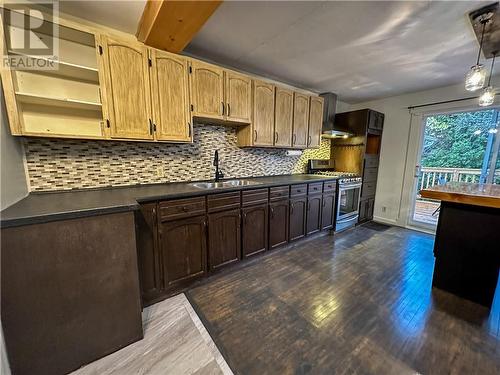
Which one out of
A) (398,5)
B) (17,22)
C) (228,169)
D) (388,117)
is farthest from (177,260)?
(388,117)

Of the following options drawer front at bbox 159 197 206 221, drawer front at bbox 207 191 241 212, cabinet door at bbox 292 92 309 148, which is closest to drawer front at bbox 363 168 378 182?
cabinet door at bbox 292 92 309 148

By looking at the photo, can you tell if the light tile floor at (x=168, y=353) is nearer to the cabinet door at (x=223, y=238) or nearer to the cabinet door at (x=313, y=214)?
the cabinet door at (x=223, y=238)

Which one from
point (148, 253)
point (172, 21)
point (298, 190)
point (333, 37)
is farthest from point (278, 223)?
point (172, 21)

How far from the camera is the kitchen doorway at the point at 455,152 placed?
3.06 m

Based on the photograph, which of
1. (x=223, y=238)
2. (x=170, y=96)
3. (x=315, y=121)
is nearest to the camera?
(x=170, y=96)

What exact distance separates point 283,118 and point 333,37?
1.13 metres

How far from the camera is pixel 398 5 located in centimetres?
153

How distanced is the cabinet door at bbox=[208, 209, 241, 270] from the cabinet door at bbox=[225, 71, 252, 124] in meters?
1.15

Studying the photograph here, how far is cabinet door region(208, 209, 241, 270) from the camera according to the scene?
2059 millimetres

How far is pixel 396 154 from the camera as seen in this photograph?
3953mm

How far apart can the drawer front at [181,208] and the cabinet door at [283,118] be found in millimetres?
1525

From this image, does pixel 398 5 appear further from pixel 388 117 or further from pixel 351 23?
pixel 388 117

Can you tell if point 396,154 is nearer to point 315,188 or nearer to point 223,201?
point 315,188

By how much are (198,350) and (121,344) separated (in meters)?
0.53
